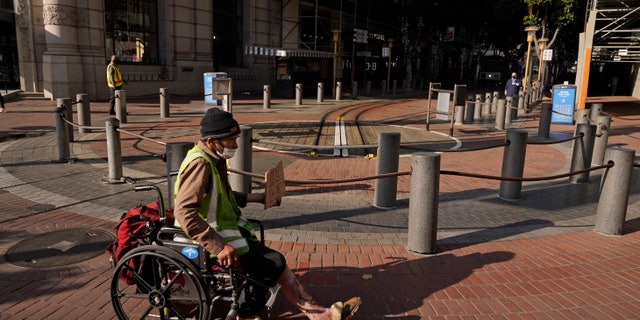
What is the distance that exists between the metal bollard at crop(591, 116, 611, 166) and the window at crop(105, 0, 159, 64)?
19014 millimetres

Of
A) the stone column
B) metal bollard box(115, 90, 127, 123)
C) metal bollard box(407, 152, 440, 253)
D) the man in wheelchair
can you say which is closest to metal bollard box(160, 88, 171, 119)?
metal bollard box(115, 90, 127, 123)

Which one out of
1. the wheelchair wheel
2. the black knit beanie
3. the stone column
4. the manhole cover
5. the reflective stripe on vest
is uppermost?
the stone column

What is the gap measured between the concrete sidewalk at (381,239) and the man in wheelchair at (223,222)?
1.82ft

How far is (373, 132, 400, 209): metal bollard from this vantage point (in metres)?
6.74

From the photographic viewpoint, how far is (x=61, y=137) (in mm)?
8578

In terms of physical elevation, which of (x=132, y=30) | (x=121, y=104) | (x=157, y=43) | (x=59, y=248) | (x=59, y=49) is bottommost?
(x=59, y=248)

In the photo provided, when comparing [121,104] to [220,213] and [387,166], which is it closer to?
[387,166]

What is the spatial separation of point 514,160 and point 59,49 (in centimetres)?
1768

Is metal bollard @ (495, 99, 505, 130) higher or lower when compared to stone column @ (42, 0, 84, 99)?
lower

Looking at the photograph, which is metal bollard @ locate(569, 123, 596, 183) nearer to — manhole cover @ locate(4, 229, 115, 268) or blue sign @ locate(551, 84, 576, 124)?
manhole cover @ locate(4, 229, 115, 268)

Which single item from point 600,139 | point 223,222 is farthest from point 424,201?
point 600,139

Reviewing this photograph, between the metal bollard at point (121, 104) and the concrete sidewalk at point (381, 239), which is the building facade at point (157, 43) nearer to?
the metal bollard at point (121, 104)

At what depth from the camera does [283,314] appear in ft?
12.5

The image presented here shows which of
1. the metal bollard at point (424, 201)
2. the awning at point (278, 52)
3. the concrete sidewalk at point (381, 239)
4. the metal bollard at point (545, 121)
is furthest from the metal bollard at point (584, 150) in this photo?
the awning at point (278, 52)
